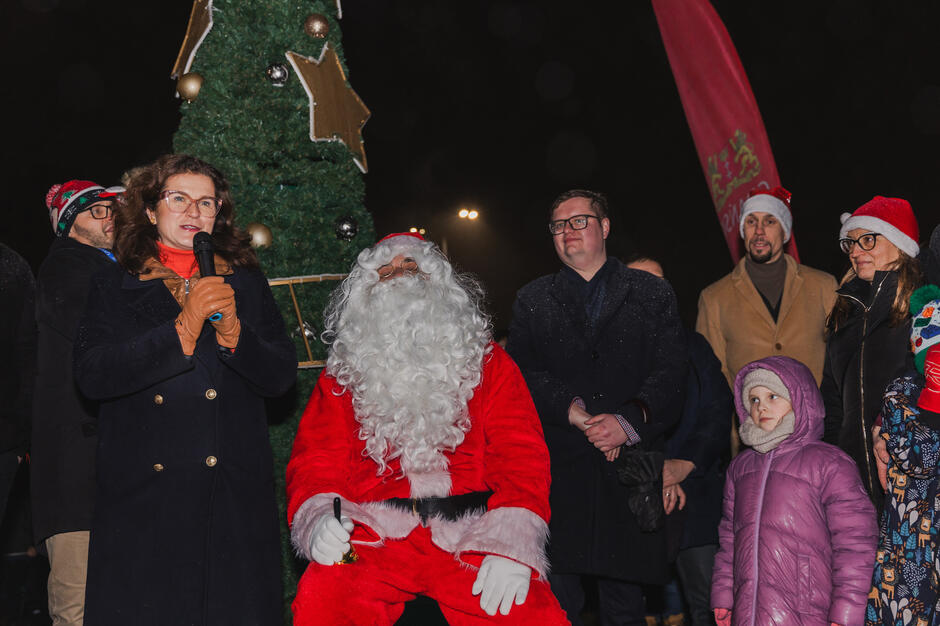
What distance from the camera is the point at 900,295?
357cm

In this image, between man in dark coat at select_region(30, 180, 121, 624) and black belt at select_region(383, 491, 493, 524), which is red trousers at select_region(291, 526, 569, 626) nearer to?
black belt at select_region(383, 491, 493, 524)

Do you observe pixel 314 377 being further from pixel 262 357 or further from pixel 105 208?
pixel 262 357

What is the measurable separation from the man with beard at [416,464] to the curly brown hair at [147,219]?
0.59 metres

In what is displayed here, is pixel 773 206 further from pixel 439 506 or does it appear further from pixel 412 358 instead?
pixel 439 506

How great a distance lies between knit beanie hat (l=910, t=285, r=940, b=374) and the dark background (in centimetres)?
196

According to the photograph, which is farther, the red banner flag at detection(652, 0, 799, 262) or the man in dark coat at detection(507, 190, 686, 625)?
the red banner flag at detection(652, 0, 799, 262)

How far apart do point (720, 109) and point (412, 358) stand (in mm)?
4584

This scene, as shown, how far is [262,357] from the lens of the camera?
9.57 ft

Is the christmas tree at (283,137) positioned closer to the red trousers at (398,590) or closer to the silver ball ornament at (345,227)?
the silver ball ornament at (345,227)

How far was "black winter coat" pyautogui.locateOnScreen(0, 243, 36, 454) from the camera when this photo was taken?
3584mm

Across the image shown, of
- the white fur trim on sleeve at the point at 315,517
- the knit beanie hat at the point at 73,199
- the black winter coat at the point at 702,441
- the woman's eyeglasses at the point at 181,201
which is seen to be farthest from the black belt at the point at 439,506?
the knit beanie hat at the point at 73,199

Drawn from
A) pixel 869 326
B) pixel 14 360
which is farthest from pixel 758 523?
pixel 14 360

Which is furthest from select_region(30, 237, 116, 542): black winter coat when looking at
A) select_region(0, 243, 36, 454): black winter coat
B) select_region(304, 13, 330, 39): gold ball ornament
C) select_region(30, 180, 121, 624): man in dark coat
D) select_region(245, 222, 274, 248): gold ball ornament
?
select_region(304, 13, 330, 39): gold ball ornament

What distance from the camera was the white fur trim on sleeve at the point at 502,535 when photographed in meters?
2.78
